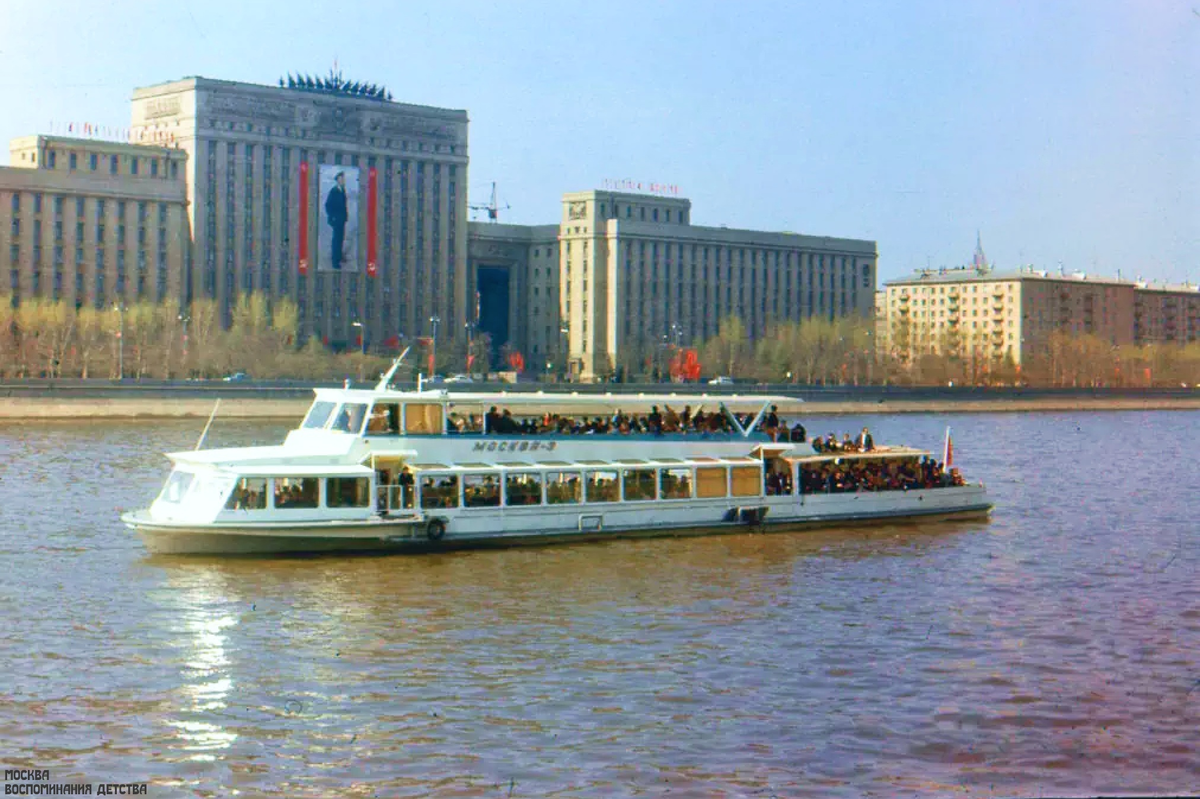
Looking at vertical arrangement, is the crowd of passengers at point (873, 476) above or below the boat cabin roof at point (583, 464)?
below

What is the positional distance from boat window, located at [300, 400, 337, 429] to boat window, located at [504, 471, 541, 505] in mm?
4301

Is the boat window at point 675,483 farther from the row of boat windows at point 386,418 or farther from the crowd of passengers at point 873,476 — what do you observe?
the row of boat windows at point 386,418

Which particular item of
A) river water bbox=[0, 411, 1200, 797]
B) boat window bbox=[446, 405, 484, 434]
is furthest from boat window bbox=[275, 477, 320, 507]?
boat window bbox=[446, 405, 484, 434]

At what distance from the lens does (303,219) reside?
16312cm

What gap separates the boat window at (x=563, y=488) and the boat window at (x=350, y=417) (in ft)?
14.5

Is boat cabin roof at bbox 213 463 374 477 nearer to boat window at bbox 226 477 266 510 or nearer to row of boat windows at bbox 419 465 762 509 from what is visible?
boat window at bbox 226 477 266 510

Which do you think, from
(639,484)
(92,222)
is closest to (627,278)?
(92,222)

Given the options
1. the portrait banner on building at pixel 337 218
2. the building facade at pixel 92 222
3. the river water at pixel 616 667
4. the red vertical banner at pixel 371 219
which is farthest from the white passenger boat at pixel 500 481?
the red vertical banner at pixel 371 219

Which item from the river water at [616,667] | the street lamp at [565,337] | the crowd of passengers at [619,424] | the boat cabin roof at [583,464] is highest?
the street lamp at [565,337]

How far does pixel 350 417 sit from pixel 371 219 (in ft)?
437

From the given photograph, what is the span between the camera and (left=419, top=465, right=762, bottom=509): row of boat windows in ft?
121

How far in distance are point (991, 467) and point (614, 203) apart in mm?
118612

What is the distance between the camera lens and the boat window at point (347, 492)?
116ft

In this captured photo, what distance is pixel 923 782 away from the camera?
1927 centimetres
